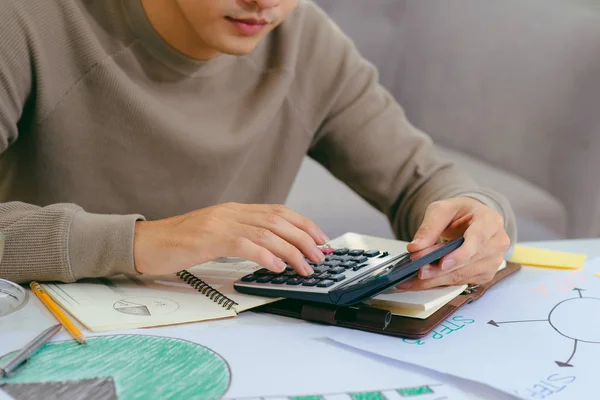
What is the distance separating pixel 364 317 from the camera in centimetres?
65

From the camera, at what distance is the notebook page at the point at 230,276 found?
2.26ft

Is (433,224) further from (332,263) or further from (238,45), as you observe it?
(238,45)

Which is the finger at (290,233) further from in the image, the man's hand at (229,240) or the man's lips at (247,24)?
the man's lips at (247,24)

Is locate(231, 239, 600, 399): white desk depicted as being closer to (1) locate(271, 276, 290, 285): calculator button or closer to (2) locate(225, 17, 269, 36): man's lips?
(1) locate(271, 276, 290, 285): calculator button

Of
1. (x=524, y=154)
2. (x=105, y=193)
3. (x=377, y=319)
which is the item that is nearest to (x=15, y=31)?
(x=105, y=193)

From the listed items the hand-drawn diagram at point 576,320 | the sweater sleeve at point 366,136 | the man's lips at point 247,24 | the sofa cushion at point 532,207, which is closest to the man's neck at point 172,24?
the man's lips at point 247,24

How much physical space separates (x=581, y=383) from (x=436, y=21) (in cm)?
152

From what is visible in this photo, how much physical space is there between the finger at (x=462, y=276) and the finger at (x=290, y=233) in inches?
3.5

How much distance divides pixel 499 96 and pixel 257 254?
1.27 metres

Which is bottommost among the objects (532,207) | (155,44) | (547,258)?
(532,207)

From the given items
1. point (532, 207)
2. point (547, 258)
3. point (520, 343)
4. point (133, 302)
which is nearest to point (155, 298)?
point (133, 302)

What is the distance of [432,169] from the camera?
3.66 ft

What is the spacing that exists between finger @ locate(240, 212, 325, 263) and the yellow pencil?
19 centimetres

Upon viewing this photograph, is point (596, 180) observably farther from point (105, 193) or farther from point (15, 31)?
point (15, 31)
